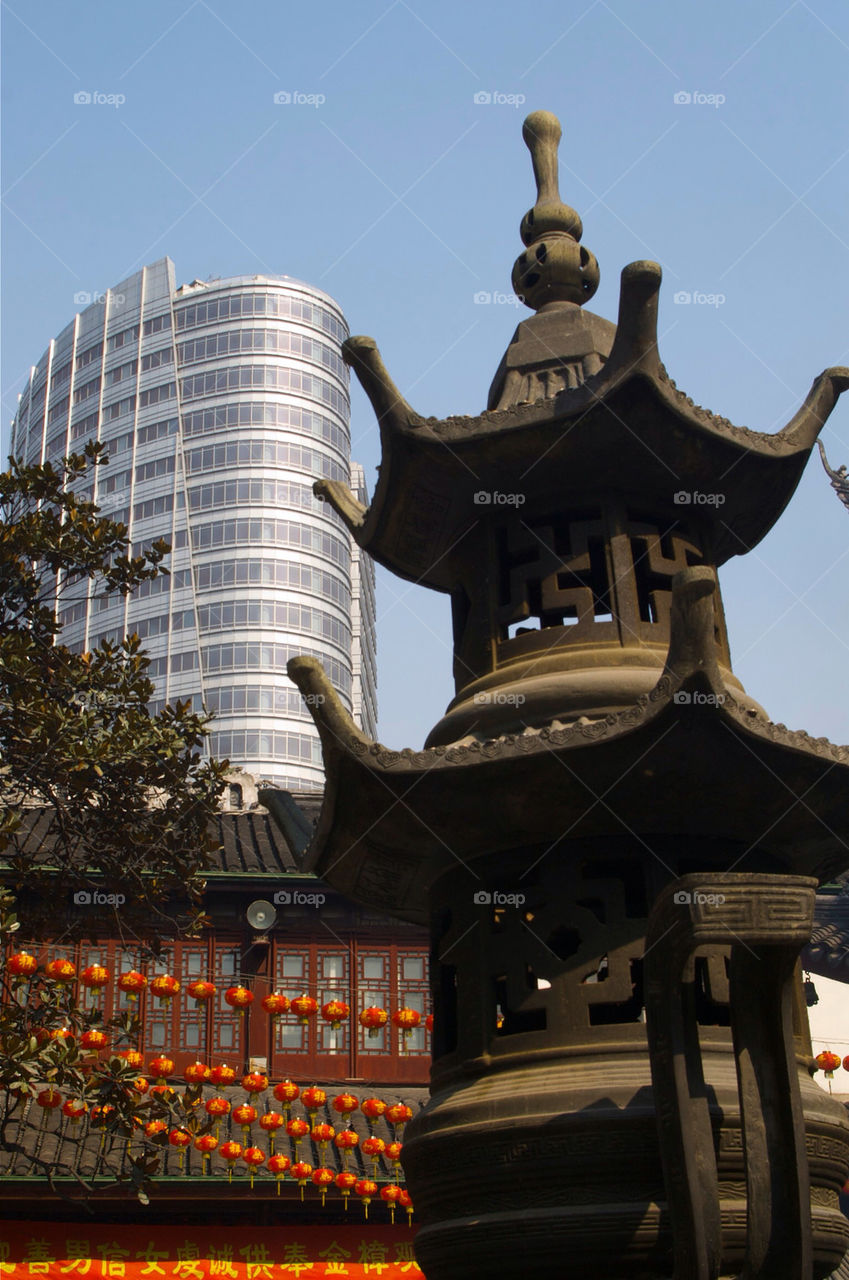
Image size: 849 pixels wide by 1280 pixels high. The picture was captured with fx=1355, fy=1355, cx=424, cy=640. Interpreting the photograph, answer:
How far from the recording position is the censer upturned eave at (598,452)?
31.8ft

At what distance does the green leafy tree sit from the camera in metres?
11.3

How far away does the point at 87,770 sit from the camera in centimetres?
1169

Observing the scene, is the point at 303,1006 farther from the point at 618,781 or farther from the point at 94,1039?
the point at 618,781

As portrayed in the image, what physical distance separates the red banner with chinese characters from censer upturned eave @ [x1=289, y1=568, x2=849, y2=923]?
34.5ft

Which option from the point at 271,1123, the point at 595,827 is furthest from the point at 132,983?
the point at 595,827

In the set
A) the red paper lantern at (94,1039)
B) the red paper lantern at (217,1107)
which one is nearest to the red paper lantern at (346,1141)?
the red paper lantern at (217,1107)

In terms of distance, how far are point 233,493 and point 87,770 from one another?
6666cm

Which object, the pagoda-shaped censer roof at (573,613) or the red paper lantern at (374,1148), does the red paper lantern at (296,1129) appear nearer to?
the red paper lantern at (374,1148)

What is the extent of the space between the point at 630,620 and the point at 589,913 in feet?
7.24

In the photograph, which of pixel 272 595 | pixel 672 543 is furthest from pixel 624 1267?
pixel 272 595

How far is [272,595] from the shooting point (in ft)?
246

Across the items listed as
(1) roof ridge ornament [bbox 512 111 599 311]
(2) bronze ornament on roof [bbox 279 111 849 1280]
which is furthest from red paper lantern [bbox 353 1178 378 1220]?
(1) roof ridge ornament [bbox 512 111 599 311]

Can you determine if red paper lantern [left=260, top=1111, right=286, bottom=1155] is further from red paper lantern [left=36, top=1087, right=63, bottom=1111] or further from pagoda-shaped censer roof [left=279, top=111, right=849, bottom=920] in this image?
pagoda-shaped censer roof [left=279, top=111, right=849, bottom=920]

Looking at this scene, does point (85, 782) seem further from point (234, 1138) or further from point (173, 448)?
point (173, 448)
